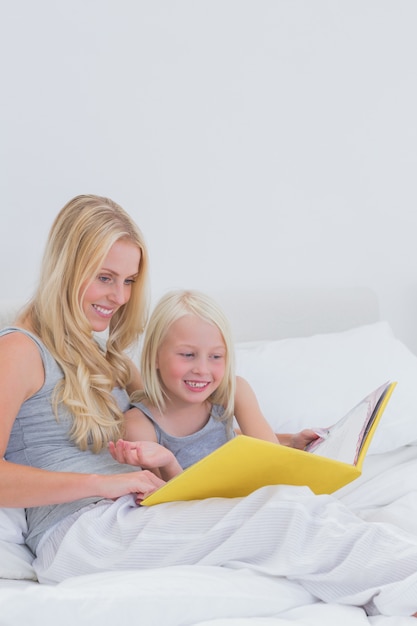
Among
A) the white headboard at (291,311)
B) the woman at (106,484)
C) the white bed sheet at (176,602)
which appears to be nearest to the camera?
the white bed sheet at (176,602)

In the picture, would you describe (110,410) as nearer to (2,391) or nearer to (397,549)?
(2,391)

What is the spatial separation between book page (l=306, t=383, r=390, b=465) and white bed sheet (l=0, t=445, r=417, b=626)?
0.27 meters

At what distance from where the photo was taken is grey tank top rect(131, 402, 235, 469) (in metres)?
1.64

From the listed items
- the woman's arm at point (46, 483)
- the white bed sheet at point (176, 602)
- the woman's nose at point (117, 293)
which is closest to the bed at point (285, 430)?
the white bed sheet at point (176, 602)

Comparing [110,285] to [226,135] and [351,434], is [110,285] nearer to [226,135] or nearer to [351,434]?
[351,434]

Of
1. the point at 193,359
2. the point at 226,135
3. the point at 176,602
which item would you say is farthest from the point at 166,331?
the point at 226,135

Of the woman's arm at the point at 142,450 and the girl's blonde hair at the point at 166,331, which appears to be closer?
the woman's arm at the point at 142,450

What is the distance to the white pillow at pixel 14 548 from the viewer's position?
52.7 inches

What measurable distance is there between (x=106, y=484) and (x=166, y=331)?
1.36 feet

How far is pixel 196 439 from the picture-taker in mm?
1660

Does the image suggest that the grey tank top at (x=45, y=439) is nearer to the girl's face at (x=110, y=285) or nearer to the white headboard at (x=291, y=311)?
the girl's face at (x=110, y=285)

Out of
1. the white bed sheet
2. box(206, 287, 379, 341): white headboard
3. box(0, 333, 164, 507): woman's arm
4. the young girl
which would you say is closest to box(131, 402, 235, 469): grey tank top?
the young girl

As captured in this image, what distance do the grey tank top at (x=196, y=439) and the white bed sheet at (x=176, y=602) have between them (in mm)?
473

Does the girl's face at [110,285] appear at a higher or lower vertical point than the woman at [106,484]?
higher
